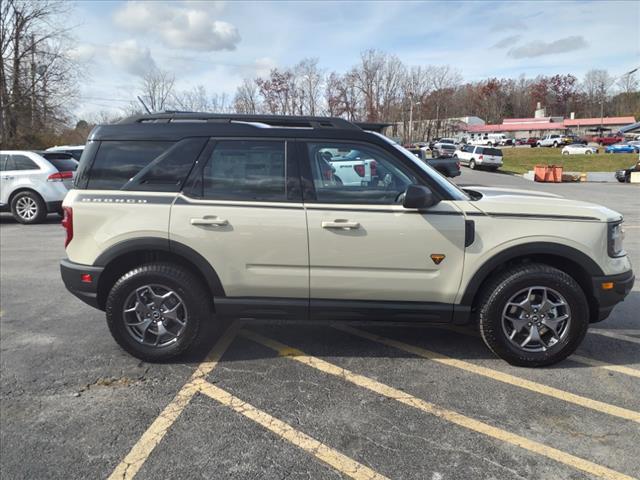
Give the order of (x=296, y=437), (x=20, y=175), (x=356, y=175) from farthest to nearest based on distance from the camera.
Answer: (x=20, y=175) < (x=356, y=175) < (x=296, y=437)

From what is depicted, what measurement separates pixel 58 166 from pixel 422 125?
86830 millimetres

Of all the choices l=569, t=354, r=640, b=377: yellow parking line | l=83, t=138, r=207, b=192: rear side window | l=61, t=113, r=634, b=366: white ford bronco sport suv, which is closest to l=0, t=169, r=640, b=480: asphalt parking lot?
l=569, t=354, r=640, b=377: yellow parking line

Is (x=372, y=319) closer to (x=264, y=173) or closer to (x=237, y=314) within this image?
(x=237, y=314)

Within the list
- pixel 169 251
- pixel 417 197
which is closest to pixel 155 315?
pixel 169 251

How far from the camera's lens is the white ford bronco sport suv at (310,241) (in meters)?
3.44

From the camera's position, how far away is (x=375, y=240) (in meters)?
3.42

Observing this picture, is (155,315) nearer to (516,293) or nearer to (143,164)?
(143,164)

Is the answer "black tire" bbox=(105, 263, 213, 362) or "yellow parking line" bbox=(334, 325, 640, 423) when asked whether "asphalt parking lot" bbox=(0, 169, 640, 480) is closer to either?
"yellow parking line" bbox=(334, 325, 640, 423)

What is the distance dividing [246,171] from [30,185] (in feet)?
30.7

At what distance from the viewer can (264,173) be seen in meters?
3.57

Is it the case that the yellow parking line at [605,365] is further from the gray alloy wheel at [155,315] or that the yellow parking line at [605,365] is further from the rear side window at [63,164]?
the rear side window at [63,164]

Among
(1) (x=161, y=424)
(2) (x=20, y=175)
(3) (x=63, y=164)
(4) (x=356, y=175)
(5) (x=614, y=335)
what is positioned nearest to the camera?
(1) (x=161, y=424)

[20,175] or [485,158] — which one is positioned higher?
[485,158]

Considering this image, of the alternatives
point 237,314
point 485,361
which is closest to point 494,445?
point 485,361
